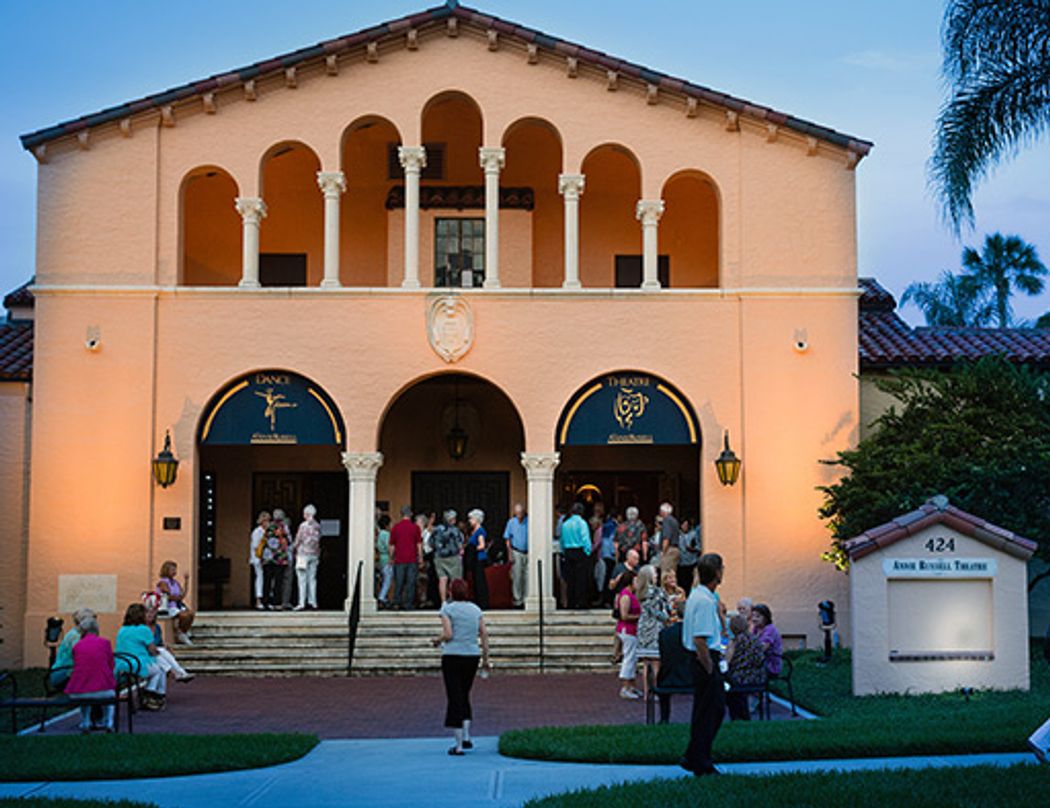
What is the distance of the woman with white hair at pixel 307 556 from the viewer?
21500mm

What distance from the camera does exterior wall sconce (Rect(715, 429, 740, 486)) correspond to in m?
21.3

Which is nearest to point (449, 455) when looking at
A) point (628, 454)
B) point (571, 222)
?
point (628, 454)

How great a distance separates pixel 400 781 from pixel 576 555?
420 inches

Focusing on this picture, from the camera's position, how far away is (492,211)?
864 inches

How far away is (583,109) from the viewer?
72.8ft

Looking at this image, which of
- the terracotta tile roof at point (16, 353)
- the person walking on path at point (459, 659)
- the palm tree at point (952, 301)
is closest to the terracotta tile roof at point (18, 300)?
the terracotta tile roof at point (16, 353)

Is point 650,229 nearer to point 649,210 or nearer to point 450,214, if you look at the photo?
point 649,210

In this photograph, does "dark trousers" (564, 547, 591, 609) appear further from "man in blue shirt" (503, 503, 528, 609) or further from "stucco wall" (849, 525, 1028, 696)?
"stucco wall" (849, 525, 1028, 696)

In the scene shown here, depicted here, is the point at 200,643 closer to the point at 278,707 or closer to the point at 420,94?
the point at 278,707

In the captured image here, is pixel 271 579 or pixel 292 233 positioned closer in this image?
pixel 271 579

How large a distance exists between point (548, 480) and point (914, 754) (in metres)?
10.9

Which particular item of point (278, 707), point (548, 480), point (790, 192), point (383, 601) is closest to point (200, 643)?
point (383, 601)

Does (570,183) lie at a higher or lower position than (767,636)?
higher

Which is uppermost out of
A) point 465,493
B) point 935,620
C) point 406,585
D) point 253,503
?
point 465,493
